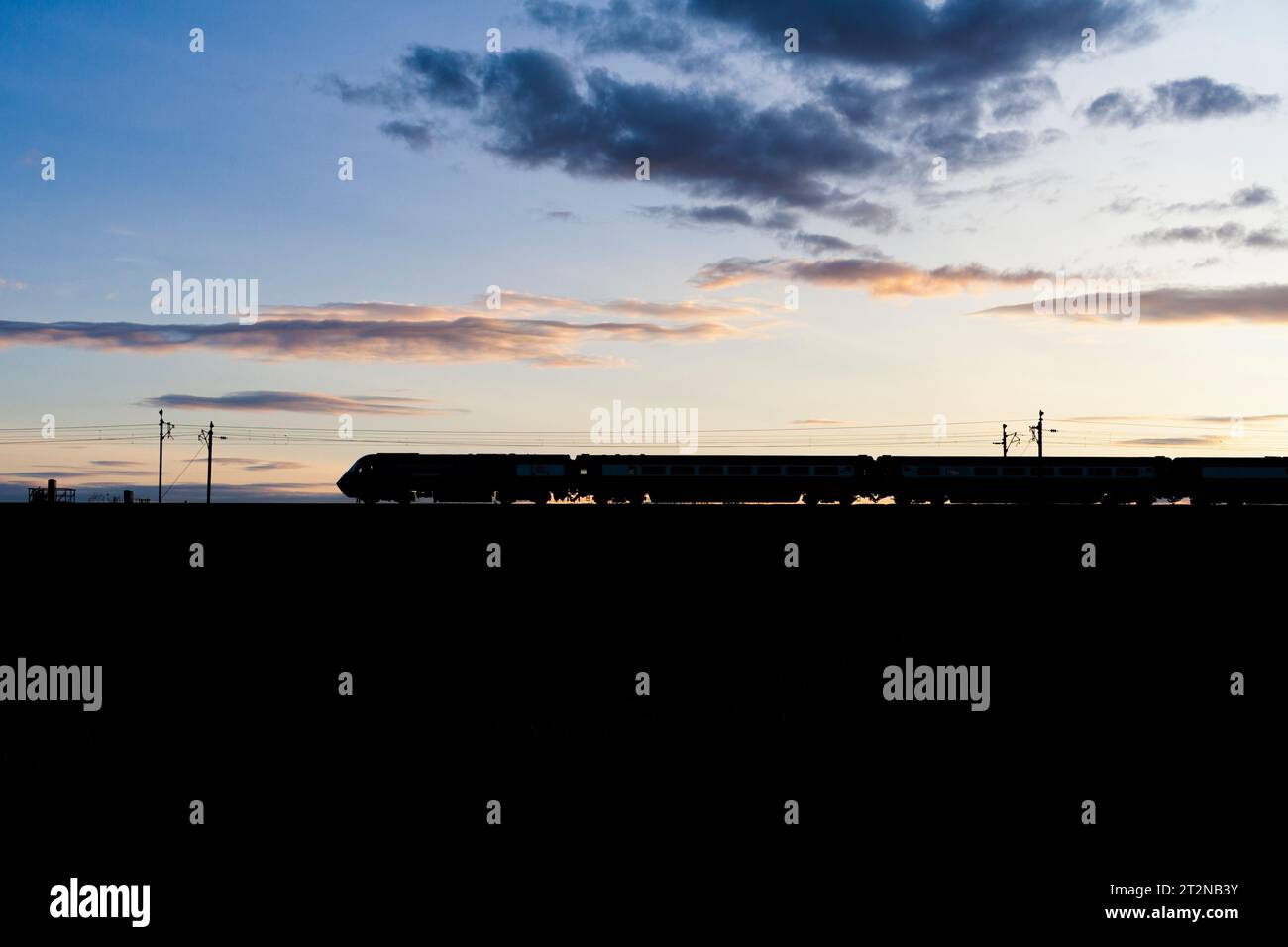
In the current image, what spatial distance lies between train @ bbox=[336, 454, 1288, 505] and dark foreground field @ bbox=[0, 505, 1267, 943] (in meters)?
24.7

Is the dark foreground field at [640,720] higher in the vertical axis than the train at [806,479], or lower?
lower

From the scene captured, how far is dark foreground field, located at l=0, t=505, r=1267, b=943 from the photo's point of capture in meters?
18.6

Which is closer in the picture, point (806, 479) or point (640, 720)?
point (640, 720)

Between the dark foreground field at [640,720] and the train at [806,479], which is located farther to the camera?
the train at [806,479]

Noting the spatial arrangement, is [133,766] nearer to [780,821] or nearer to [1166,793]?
[780,821]

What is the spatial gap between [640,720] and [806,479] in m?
37.5

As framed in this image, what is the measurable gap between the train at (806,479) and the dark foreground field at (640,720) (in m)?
24.7

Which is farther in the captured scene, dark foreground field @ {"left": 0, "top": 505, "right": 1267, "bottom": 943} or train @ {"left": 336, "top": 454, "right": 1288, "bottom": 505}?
train @ {"left": 336, "top": 454, "right": 1288, "bottom": 505}

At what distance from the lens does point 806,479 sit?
6159 centimetres

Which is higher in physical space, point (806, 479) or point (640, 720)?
point (806, 479)

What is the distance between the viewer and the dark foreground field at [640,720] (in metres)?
18.6

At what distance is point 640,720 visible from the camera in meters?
26.0

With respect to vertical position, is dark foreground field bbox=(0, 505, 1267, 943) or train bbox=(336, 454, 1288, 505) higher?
train bbox=(336, 454, 1288, 505)
